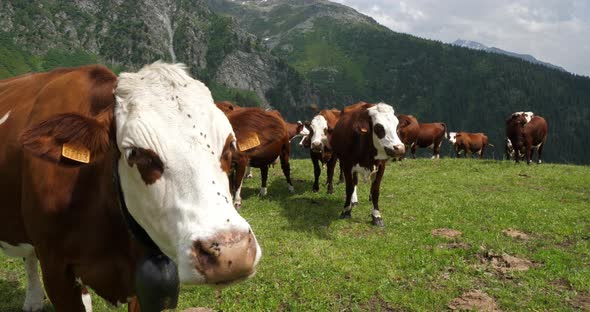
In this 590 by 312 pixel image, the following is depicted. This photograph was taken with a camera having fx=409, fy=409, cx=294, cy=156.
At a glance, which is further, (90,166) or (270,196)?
(270,196)

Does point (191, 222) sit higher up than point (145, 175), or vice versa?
point (145, 175)

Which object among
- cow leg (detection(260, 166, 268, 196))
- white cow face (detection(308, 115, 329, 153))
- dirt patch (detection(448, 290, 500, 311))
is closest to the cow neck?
dirt patch (detection(448, 290, 500, 311))

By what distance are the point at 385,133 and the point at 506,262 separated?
13.4 ft

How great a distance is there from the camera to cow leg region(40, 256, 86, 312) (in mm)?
3740

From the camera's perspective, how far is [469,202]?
13.4 m

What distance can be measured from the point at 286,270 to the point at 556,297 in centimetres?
467

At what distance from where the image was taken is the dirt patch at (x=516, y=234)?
10072 mm

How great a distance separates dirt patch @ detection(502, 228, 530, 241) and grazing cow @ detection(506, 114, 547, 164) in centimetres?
1484

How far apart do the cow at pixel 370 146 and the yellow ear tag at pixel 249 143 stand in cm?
716

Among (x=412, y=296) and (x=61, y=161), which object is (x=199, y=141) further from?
A: (x=412, y=296)

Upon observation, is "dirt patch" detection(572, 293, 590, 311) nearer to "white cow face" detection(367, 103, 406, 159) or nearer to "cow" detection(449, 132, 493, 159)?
"white cow face" detection(367, 103, 406, 159)

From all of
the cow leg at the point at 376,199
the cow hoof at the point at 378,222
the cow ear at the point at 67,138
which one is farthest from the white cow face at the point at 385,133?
the cow ear at the point at 67,138

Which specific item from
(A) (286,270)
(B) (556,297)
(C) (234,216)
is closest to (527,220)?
(B) (556,297)

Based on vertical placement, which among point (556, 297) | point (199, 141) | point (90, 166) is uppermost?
point (199, 141)
